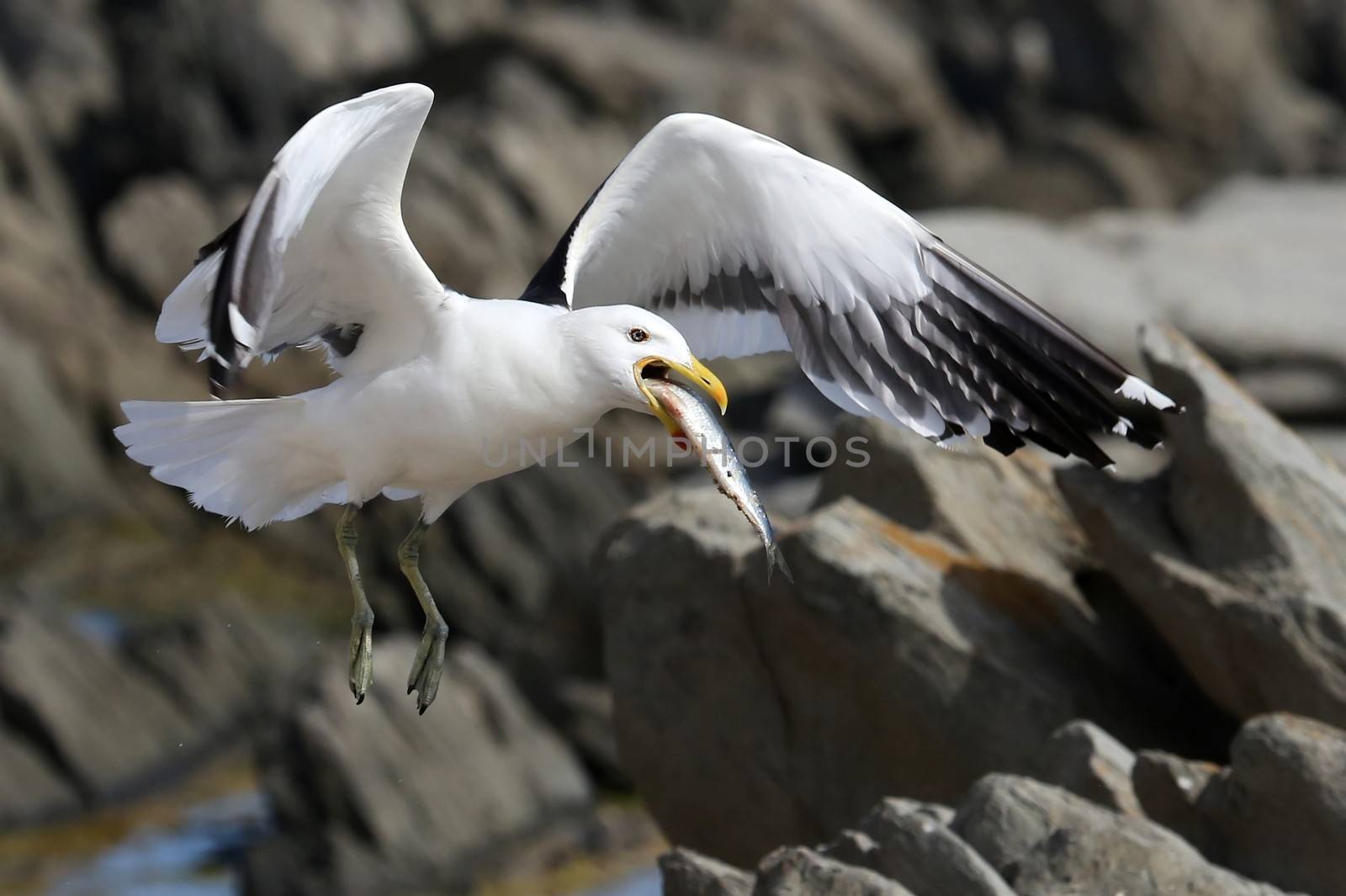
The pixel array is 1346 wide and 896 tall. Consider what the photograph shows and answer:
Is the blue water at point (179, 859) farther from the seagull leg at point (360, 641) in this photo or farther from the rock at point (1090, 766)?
the rock at point (1090, 766)

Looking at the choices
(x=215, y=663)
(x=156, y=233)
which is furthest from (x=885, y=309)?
(x=156, y=233)

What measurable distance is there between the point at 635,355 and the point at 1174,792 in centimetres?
226

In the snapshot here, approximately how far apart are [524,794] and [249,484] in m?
7.26

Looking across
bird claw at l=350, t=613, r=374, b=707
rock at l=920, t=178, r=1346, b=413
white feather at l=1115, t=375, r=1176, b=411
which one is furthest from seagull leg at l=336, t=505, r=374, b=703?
rock at l=920, t=178, r=1346, b=413

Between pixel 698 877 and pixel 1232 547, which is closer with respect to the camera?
pixel 698 877

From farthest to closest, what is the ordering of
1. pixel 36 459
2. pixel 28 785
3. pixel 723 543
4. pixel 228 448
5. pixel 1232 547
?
pixel 36 459, pixel 28 785, pixel 723 543, pixel 1232 547, pixel 228 448

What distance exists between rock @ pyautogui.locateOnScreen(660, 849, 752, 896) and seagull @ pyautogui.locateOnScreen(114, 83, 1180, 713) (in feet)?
3.02

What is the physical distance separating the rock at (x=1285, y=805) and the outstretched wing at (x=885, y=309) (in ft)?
3.19

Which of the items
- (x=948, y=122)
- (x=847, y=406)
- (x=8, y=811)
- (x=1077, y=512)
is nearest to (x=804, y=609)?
(x=1077, y=512)

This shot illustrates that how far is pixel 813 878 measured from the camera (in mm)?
5289

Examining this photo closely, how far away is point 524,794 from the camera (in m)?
12.7

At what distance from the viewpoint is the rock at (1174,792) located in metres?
5.88

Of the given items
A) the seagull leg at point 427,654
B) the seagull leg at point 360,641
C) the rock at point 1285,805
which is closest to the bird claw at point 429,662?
the seagull leg at point 427,654

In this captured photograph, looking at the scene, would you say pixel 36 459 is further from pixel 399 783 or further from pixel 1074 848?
pixel 1074 848
